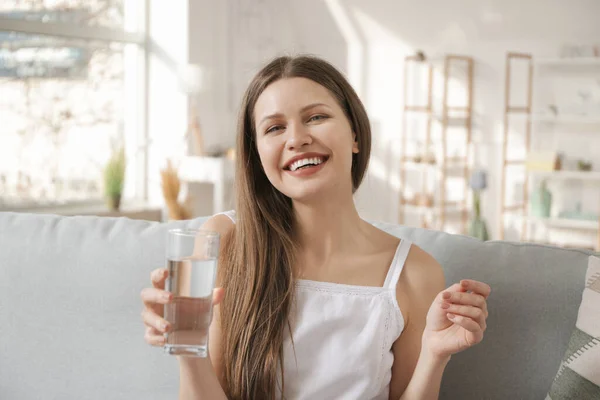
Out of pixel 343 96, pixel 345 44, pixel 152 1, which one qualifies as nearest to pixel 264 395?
pixel 343 96

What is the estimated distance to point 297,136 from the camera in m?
1.42

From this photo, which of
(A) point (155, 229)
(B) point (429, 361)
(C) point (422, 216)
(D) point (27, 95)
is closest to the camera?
(B) point (429, 361)

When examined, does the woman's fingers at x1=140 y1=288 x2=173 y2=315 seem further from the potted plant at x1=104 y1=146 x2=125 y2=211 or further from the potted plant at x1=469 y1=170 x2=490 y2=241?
the potted plant at x1=104 y1=146 x2=125 y2=211

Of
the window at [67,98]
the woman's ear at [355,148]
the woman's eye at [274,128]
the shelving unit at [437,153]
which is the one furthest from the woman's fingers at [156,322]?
the shelving unit at [437,153]

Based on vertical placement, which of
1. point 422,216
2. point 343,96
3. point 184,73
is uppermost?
point 184,73

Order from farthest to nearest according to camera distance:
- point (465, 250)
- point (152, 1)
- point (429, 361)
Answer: point (152, 1) → point (465, 250) → point (429, 361)

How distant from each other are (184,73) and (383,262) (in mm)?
4368

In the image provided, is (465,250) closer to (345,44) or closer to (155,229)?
(155,229)

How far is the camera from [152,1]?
611 centimetres

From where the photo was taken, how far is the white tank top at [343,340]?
146 centimetres

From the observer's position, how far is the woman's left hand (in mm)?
1192

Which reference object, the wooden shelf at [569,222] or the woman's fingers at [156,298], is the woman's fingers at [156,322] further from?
the wooden shelf at [569,222]

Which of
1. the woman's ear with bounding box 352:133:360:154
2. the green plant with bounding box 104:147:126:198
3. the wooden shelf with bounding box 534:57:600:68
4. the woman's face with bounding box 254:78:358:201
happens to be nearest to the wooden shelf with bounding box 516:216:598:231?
the wooden shelf with bounding box 534:57:600:68

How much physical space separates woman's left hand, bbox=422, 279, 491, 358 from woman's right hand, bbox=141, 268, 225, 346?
0.36 metres
